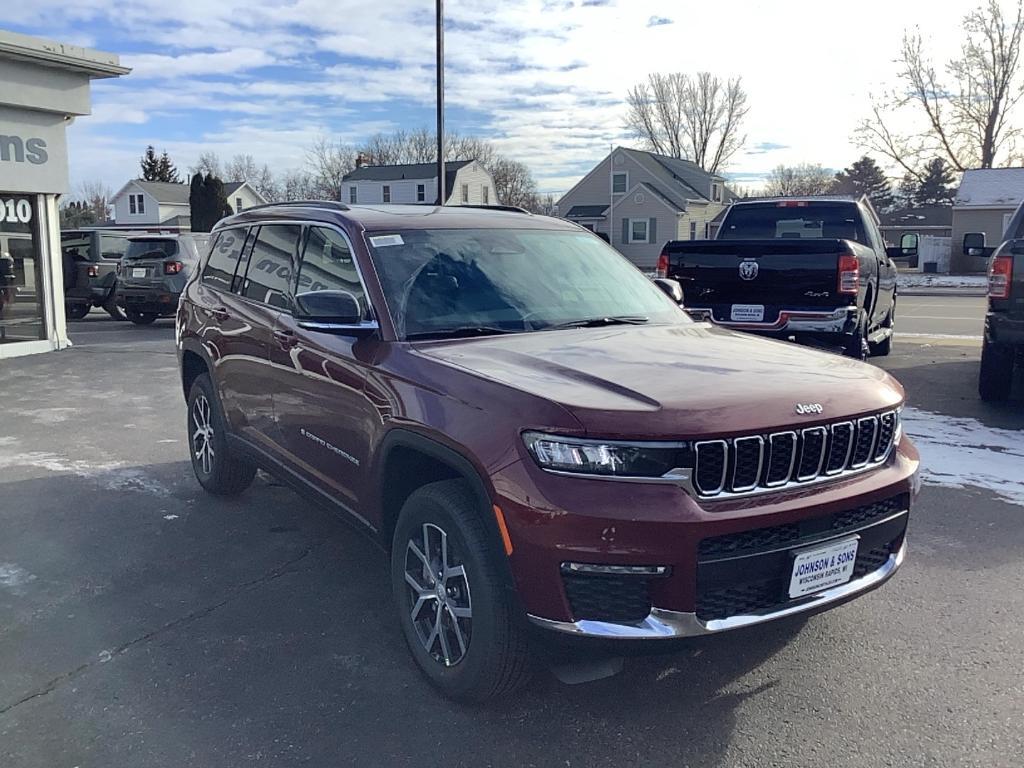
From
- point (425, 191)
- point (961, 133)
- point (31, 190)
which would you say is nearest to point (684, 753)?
point (31, 190)

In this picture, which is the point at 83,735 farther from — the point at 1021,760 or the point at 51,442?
the point at 51,442

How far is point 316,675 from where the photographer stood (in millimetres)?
3422

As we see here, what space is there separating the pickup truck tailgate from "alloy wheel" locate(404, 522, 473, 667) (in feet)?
17.4

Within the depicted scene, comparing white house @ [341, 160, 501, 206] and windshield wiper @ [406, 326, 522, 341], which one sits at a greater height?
white house @ [341, 160, 501, 206]

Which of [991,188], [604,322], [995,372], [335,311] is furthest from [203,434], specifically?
[991,188]

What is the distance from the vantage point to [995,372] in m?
8.17

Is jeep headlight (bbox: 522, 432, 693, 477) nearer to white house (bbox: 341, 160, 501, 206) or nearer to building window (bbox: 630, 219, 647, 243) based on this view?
building window (bbox: 630, 219, 647, 243)

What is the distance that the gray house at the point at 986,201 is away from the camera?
39.8m

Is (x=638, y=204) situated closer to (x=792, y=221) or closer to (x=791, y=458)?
(x=792, y=221)

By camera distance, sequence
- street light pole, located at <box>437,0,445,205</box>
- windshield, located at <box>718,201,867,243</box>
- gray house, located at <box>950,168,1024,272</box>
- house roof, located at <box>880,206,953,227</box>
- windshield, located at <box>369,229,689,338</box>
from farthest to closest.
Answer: house roof, located at <box>880,206,953,227</box>, gray house, located at <box>950,168,1024,272</box>, street light pole, located at <box>437,0,445,205</box>, windshield, located at <box>718,201,867,243</box>, windshield, located at <box>369,229,689,338</box>

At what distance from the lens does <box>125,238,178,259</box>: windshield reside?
16.6m

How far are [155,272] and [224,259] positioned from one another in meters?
12.1

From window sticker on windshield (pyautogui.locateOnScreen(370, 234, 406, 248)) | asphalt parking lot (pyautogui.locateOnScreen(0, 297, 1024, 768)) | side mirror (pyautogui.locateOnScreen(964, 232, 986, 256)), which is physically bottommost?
asphalt parking lot (pyautogui.locateOnScreen(0, 297, 1024, 768))

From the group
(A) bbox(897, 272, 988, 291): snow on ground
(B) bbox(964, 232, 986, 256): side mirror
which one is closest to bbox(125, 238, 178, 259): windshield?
(B) bbox(964, 232, 986, 256): side mirror
